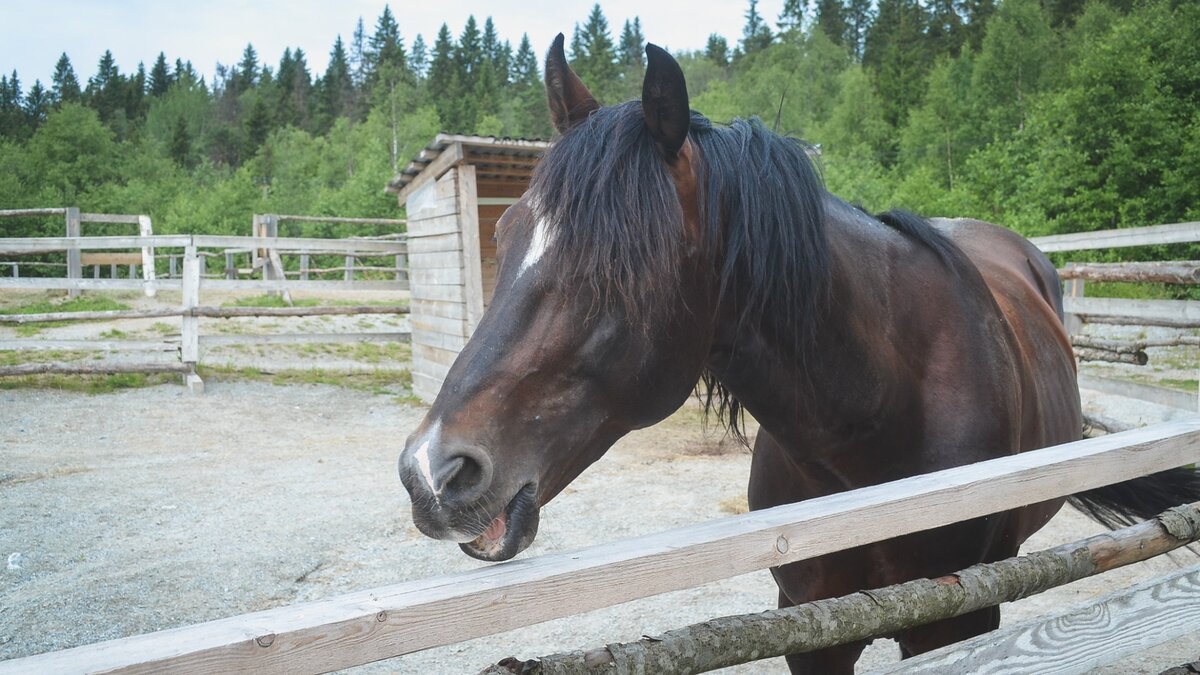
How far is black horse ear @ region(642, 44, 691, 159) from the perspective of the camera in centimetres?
157

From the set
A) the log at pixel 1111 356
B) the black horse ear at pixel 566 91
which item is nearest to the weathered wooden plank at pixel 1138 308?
the log at pixel 1111 356

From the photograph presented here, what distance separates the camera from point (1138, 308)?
7594 millimetres

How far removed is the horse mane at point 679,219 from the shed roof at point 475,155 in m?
6.18

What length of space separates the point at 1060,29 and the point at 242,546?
138 ft

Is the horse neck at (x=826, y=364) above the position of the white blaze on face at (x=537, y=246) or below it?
below

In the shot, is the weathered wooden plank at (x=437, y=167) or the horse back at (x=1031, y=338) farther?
the weathered wooden plank at (x=437, y=167)

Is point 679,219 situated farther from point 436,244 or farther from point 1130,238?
point 436,244

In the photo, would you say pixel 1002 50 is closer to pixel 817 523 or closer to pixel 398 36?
pixel 817 523

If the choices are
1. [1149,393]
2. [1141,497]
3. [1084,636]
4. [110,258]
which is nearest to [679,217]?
[1084,636]

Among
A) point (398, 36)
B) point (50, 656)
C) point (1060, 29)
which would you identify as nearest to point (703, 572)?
point (50, 656)

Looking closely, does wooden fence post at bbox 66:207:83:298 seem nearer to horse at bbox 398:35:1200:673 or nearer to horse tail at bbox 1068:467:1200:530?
horse at bbox 398:35:1200:673

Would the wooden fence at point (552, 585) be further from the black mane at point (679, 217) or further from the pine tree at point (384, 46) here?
the pine tree at point (384, 46)

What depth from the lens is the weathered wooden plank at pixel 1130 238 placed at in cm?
636

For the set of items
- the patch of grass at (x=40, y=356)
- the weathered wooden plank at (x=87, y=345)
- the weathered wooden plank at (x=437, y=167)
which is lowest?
the patch of grass at (x=40, y=356)
